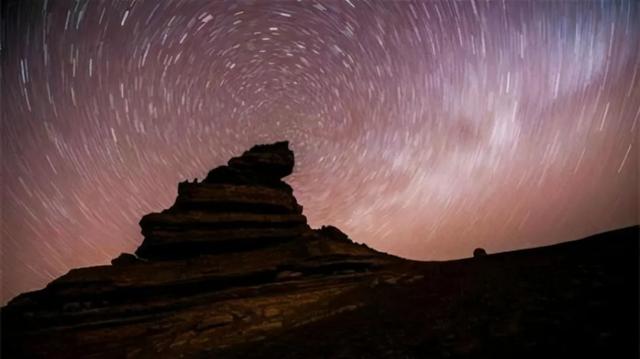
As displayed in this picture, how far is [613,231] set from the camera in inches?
488

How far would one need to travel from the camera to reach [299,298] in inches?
558

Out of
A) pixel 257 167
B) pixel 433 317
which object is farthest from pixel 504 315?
pixel 257 167

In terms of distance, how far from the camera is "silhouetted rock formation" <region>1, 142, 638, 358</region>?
7.04 meters

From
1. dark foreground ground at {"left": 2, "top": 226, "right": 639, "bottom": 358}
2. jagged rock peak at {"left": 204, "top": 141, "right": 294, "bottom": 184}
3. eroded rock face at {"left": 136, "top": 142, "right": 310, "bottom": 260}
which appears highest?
jagged rock peak at {"left": 204, "top": 141, "right": 294, "bottom": 184}

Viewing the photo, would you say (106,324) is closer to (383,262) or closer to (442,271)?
(383,262)

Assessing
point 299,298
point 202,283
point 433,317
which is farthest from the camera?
point 202,283

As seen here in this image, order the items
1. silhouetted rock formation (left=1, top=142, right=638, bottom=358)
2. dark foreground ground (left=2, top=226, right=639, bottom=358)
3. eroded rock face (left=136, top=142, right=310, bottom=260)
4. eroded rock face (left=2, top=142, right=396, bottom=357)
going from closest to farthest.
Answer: dark foreground ground (left=2, top=226, right=639, bottom=358) → silhouetted rock formation (left=1, top=142, right=638, bottom=358) → eroded rock face (left=2, top=142, right=396, bottom=357) → eroded rock face (left=136, top=142, right=310, bottom=260)

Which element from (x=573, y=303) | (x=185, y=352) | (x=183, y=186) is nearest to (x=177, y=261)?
(x=183, y=186)

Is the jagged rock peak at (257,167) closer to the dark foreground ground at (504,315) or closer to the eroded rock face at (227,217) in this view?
the eroded rock face at (227,217)

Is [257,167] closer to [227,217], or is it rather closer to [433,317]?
[227,217]

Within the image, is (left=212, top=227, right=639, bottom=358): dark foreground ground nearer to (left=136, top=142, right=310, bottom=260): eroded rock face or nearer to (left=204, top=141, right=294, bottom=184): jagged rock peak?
(left=136, top=142, right=310, bottom=260): eroded rock face

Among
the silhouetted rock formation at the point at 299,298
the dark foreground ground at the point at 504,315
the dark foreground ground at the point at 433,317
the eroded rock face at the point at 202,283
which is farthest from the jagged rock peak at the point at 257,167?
the dark foreground ground at the point at 504,315

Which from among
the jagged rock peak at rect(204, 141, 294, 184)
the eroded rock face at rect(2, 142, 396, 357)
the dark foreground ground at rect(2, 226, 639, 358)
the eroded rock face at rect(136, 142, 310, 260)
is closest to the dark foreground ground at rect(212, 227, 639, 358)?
the dark foreground ground at rect(2, 226, 639, 358)

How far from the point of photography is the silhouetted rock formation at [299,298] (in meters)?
7.04
